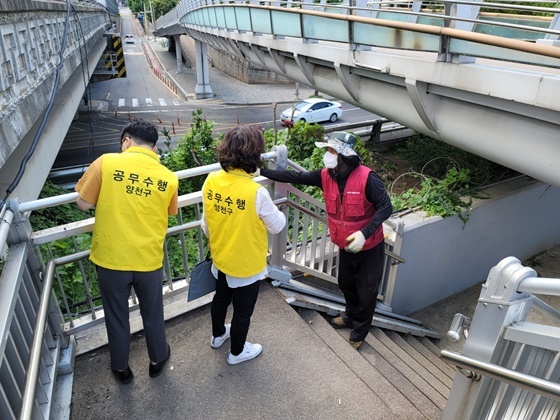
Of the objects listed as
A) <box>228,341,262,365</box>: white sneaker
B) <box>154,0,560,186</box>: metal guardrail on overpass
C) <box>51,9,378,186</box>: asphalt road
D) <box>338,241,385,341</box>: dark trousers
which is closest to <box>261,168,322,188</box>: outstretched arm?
<box>338,241,385,341</box>: dark trousers

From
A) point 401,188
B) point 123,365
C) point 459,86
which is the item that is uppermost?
point 459,86

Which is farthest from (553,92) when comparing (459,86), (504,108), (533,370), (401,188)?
(401,188)

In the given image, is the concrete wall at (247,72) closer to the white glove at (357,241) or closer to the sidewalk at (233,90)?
the sidewalk at (233,90)

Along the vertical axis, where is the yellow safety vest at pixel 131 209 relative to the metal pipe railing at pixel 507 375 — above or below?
above

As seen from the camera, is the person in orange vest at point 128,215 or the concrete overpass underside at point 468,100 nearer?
the person in orange vest at point 128,215

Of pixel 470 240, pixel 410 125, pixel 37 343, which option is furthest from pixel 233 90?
pixel 37 343

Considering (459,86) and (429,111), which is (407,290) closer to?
(429,111)

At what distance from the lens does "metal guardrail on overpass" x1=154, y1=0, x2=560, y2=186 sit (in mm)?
3434

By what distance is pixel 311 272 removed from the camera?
414cm

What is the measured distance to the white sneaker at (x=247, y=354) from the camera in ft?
9.23

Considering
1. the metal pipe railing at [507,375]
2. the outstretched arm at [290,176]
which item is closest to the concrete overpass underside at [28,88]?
the outstretched arm at [290,176]

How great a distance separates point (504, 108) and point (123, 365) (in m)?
4.11

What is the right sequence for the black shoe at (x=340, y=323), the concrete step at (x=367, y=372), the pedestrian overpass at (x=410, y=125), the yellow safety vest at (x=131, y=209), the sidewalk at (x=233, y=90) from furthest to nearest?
the sidewalk at (x=233, y=90) < the black shoe at (x=340, y=323) < the concrete step at (x=367, y=372) < the yellow safety vest at (x=131, y=209) < the pedestrian overpass at (x=410, y=125)

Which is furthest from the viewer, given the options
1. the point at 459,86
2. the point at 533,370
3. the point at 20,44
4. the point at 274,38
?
the point at 274,38
